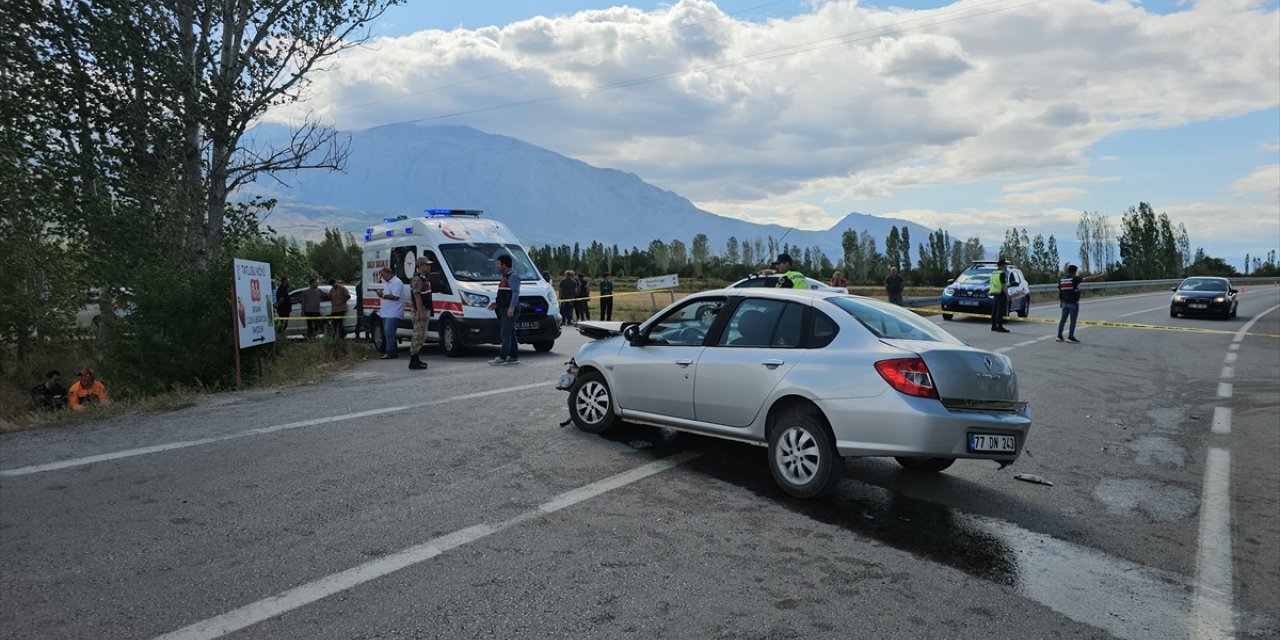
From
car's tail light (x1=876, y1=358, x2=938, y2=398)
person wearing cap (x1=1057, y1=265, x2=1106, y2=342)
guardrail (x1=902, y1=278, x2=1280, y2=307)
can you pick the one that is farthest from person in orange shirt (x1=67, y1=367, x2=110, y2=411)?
guardrail (x1=902, y1=278, x2=1280, y2=307)

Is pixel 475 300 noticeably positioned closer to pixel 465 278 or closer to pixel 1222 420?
pixel 465 278

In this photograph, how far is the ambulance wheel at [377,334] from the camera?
54.0ft

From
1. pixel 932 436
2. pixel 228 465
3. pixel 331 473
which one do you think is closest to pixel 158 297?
pixel 228 465

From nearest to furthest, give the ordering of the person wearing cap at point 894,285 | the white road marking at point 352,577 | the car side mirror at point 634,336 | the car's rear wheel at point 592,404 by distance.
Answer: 1. the white road marking at point 352,577
2. the car side mirror at point 634,336
3. the car's rear wheel at point 592,404
4. the person wearing cap at point 894,285

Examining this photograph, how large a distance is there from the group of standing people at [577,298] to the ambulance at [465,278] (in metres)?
9.97

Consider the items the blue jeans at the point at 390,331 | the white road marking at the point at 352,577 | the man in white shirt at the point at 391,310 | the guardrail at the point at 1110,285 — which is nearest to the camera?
the white road marking at the point at 352,577

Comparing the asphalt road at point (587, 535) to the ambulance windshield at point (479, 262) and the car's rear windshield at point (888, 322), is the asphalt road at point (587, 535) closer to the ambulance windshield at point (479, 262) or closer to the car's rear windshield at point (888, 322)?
the car's rear windshield at point (888, 322)

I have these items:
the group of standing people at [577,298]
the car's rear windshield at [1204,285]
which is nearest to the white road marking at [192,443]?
the group of standing people at [577,298]

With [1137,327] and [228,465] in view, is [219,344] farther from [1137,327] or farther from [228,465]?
[1137,327]

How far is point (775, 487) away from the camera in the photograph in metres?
5.99

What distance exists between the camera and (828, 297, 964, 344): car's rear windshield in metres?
5.89

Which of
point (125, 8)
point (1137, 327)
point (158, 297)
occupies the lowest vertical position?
point (1137, 327)

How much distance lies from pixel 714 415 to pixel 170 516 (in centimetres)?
383

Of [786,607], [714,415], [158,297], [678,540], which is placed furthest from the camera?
[158,297]
